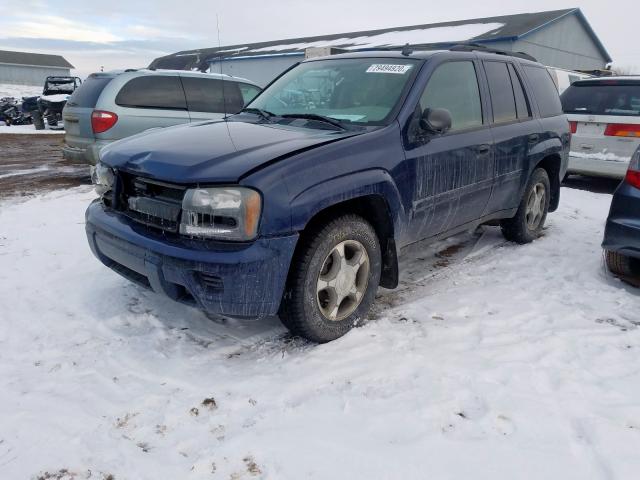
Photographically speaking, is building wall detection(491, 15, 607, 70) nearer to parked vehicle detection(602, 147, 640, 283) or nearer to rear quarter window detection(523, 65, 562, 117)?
rear quarter window detection(523, 65, 562, 117)

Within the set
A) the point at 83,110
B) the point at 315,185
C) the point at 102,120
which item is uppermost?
the point at 83,110

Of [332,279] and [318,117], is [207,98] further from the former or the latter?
[332,279]

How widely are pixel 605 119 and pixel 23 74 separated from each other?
69.6 m

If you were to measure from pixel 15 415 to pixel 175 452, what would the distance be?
84cm

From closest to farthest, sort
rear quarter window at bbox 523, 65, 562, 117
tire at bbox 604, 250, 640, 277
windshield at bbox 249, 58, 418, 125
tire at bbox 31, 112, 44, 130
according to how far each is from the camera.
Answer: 1. windshield at bbox 249, 58, 418, 125
2. tire at bbox 604, 250, 640, 277
3. rear quarter window at bbox 523, 65, 562, 117
4. tire at bbox 31, 112, 44, 130

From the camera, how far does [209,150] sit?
293 centimetres

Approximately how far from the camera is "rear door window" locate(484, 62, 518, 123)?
4355mm

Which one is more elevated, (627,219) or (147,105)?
(147,105)

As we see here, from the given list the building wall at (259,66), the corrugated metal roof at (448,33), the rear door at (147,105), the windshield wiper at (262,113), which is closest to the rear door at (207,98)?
the rear door at (147,105)

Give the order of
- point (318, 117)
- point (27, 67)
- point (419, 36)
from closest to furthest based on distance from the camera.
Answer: point (318, 117) → point (419, 36) → point (27, 67)

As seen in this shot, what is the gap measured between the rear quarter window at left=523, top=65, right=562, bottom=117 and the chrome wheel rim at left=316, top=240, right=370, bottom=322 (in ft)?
9.85

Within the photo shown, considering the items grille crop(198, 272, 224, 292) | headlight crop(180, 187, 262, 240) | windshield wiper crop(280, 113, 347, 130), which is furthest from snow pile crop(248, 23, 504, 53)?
grille crop(198, 272, 224, 292)

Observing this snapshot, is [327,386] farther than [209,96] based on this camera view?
No

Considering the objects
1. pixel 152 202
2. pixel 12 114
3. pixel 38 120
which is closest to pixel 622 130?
pixel 152 202
